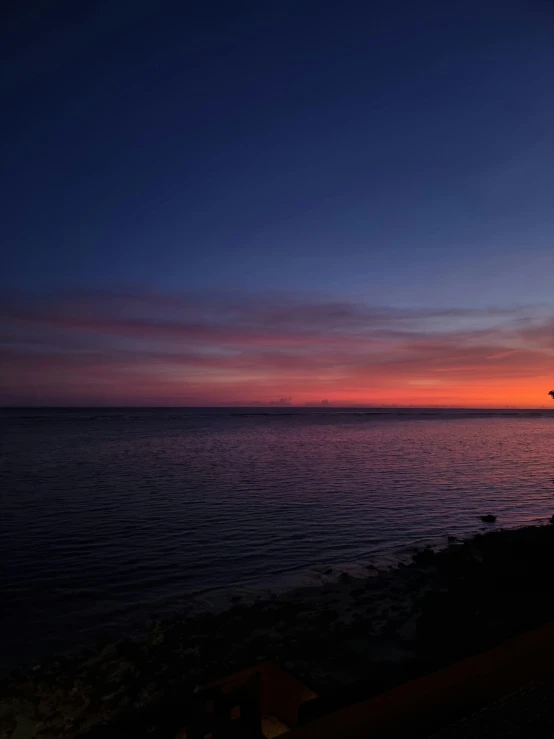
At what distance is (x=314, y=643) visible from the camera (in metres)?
9.66

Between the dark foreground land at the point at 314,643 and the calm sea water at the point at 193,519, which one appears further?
the calm sea water at the point at 193,519

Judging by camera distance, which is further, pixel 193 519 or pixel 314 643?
pixel 193 519

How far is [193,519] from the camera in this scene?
67.9 feet

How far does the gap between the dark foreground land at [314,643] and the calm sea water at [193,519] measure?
70.3 inches

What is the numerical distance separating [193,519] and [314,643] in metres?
12.0

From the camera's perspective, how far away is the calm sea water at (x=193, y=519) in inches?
493

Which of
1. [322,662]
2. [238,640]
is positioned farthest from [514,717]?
[238,640]

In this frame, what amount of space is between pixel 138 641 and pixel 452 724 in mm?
10286

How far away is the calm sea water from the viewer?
1253 centimetres

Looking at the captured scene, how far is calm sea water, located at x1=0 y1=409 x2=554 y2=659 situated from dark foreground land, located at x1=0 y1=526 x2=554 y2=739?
179 centimetres

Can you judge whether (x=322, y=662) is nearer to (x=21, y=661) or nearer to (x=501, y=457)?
(x=21, y=661)

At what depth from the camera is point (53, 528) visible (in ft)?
62.3

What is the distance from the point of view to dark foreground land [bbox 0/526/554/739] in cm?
784

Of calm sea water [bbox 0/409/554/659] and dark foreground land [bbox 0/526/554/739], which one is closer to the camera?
dark foreground land [bbox 0/526/554/739]
